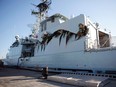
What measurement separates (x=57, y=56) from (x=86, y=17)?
15.7ft

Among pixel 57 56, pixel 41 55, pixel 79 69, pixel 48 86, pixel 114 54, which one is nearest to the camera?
pixel 48 86

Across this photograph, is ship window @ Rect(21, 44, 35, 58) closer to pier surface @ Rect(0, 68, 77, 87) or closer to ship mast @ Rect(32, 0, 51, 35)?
ship mast @ Rect(32, 0, 51, 35)

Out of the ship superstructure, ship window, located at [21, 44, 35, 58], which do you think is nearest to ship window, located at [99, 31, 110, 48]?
the ship superstructure

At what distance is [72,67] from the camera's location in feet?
41.8

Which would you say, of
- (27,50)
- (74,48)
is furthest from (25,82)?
(27,50)

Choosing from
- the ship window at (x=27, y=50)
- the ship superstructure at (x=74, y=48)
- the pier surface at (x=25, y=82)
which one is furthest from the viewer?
the ship window at (x=27, y=50)

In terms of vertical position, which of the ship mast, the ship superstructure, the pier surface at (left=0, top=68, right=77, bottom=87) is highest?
the ship mast

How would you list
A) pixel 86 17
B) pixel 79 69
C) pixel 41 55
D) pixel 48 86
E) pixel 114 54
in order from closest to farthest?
pixel 48 86, pixel 114 54, pixel 79 69, pixel 86 17, pixel 41 55

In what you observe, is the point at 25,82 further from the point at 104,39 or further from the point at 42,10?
the point at 42,10

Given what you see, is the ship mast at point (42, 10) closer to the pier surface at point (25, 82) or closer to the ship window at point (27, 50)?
the ship window at point (27, 50)

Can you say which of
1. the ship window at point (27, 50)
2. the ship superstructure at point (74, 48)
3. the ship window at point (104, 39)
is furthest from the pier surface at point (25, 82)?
the ship window at point (27, 50)

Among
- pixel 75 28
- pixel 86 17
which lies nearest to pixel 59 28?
pixel 75 28

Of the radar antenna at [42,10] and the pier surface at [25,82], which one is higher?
the radar antenna at [42,10]

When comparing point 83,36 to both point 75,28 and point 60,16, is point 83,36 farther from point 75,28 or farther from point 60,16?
point 60,16
